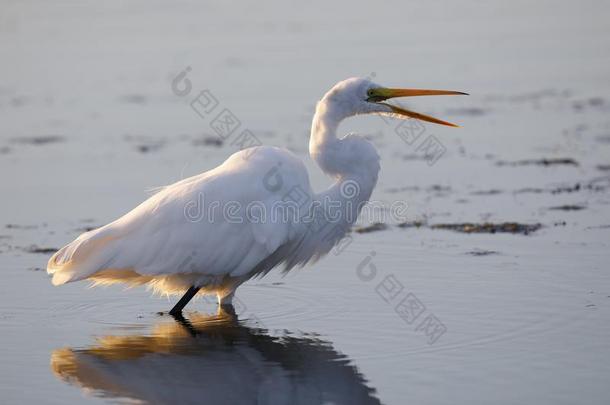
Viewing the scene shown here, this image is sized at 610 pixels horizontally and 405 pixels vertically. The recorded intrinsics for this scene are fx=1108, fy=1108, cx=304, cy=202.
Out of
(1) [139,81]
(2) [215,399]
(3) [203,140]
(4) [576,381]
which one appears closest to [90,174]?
(3) [203,140]

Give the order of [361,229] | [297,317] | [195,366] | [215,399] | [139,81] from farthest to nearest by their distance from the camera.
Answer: [139,81]
[361,229]
[297,317]
[195,366]
[215,399]

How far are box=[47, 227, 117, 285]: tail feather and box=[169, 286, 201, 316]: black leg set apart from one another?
2.11ft

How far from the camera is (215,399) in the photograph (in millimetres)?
6148

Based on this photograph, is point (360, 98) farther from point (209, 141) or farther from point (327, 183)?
point (209, 141)

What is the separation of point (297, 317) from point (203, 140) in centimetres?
633

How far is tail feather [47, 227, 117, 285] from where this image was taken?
7594 millimetres

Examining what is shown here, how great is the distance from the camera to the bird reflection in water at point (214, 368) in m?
6.23

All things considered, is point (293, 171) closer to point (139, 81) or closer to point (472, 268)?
point (472, 268)

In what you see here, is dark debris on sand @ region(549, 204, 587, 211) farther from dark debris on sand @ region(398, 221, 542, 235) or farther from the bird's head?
Result: the bird's head

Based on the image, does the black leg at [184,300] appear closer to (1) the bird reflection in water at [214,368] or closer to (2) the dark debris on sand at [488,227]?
(1) the bird reflection in water at [214,368]

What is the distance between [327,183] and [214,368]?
16.5 ft

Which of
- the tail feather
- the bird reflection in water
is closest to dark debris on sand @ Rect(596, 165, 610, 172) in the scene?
the bird reflection in water

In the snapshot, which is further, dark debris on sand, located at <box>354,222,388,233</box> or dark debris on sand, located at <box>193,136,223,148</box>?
dark debris on sand, located at <box>193,136,223,148</box>

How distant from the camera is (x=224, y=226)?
768 cm
